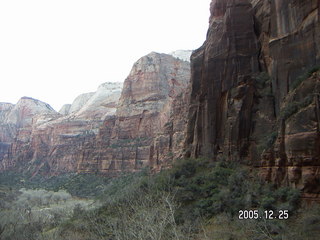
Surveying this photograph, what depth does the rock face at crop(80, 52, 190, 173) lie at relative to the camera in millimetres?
65188

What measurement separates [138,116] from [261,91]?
160 feet

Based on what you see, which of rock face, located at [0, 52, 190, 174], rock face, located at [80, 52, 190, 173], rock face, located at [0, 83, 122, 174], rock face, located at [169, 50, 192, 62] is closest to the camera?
rock face, located at [0, 52, 190, 174]

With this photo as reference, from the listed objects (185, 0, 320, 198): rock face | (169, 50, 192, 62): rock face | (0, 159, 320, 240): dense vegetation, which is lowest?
(0, 159, 320, 240): dense vegetation

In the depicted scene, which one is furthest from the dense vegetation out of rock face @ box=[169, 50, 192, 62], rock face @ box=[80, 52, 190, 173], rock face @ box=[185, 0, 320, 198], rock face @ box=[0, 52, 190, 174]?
rock face @ box=[169, 50, 192, 62]

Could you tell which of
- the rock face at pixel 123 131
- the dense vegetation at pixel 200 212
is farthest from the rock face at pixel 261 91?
the rock face at pixel 123 131

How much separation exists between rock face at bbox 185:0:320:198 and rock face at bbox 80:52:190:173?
33919mm

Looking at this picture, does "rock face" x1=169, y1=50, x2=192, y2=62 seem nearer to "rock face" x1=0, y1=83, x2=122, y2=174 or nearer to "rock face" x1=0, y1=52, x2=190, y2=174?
"rock face" x1=0, y1=83, x2=122, y2=174

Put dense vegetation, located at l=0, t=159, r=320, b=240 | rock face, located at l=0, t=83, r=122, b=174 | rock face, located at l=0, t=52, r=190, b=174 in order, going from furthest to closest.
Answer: rock face, located at l=0, t=83, r=122, b=174 → rock face, located at l=0, t=52, r=190, b=174 → dense vegetation, located at l=0, t=159, r=320, b=240

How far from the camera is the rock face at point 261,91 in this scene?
16.2 metres

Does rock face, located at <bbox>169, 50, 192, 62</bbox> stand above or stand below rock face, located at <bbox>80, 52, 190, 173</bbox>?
above

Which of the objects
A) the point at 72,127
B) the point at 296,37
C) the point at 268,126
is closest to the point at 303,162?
the point at 268,126

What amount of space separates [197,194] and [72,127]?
84.4 meters

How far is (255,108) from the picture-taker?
74.0ft

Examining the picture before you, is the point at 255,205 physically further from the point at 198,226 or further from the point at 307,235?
the point at 307,235
